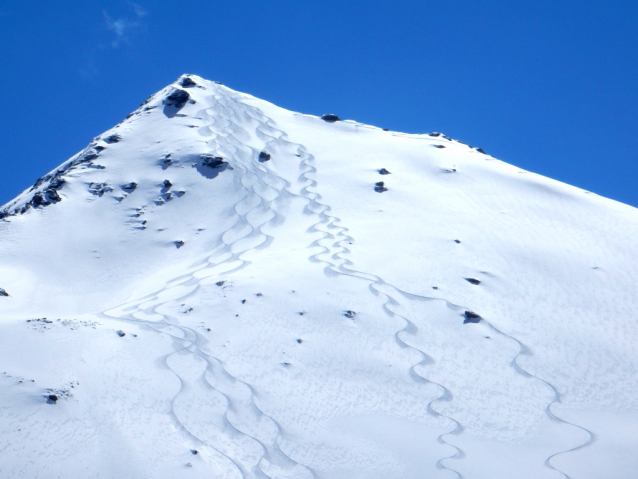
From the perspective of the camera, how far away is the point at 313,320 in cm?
1300

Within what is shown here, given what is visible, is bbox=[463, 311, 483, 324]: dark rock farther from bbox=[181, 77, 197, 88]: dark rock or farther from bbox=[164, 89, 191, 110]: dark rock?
bbox=[181, 77, 197, 88]: dark rock

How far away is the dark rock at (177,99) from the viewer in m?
31.0

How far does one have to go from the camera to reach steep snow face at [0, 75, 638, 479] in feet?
29.4

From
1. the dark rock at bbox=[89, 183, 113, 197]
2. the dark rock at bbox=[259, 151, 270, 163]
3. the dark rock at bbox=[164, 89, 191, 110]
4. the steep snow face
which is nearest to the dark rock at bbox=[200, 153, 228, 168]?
the steep snow face

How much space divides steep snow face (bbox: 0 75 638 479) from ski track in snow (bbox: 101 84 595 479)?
6 cm

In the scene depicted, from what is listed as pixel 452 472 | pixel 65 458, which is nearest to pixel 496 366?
pixel 452 472

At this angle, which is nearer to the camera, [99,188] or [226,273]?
[226,273]

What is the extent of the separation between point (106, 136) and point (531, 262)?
20210 mm

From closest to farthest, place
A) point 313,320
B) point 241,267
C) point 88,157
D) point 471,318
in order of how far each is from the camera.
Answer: point 313,320
point 471,318
point 241,267
point 88,157

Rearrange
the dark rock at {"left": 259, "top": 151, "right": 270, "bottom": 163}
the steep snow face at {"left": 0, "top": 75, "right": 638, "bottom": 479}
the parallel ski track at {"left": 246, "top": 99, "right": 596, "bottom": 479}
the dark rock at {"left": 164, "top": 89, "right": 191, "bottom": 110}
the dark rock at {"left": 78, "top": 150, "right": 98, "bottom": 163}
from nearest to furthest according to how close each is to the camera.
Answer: the steep snow face at {"left": 0, "top": 75, "right": 638, "bottom": 479}
the parallel ski track at {"left": 246, "top": 99, "right": 596, "bottom": 479}
the dark rock at {"left": 78, "top": 150, "right": 98, "bottom": 163}
the dark rock at {"left": 259, "top": 151, "right": 270, "bottom": 163}
the dark rock at {"left": 164, "top": 89, "right": 191, "bottom": 110}

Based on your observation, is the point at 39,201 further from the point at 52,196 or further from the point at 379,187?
the point at 379,187

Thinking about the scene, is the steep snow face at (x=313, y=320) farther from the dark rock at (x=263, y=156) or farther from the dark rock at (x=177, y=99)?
the dark rock at (x=177, y=99)

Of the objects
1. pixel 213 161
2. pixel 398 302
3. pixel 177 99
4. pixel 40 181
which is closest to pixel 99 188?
pixel 213 161

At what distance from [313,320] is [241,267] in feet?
12.0
